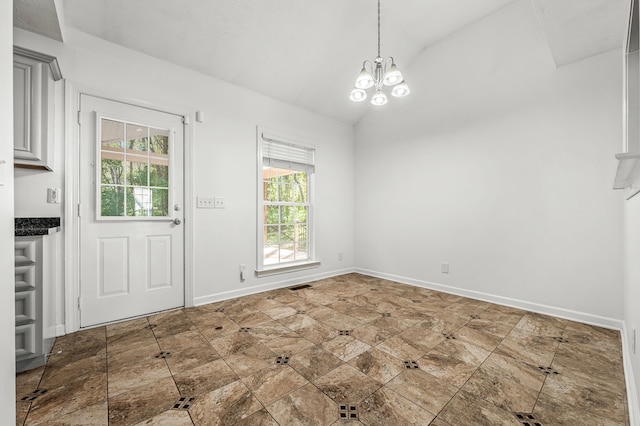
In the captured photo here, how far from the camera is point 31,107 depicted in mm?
2035

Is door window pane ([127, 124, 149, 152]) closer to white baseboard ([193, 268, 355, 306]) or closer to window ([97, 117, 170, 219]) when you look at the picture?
window ([97, 117, 170, 219])

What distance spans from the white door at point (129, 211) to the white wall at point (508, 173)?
2.91 metres

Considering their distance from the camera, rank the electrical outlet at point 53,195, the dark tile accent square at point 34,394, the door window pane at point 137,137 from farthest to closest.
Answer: the door window pane at point 137,137 < the electrical outlet at point 53,195 < the dark tile accent square at point 34,394

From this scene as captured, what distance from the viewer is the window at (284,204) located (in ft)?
12.3

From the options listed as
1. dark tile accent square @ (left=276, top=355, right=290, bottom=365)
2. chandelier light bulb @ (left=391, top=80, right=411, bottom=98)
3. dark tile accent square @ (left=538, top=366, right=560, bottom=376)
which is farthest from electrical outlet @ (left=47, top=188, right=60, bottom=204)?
dark tile accent square @ (left=538, top=366, right=560, bottom=376)

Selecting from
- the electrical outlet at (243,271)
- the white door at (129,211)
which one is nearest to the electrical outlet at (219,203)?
the white door at (129,211)

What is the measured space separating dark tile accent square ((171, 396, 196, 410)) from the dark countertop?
140cm

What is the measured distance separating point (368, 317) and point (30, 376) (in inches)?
98.4

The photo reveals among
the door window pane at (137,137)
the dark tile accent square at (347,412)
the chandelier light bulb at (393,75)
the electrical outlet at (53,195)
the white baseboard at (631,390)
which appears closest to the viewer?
the white baseboard at (631,390)

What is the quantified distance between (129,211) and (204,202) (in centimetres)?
71

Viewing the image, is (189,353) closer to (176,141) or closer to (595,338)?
(176,141)

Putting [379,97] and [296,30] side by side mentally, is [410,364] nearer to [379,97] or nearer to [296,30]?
[379,97]

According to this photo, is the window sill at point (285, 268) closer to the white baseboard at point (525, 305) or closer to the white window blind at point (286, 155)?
the white baseboard at point (525, 305)

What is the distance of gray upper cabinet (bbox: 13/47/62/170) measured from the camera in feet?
6.48
